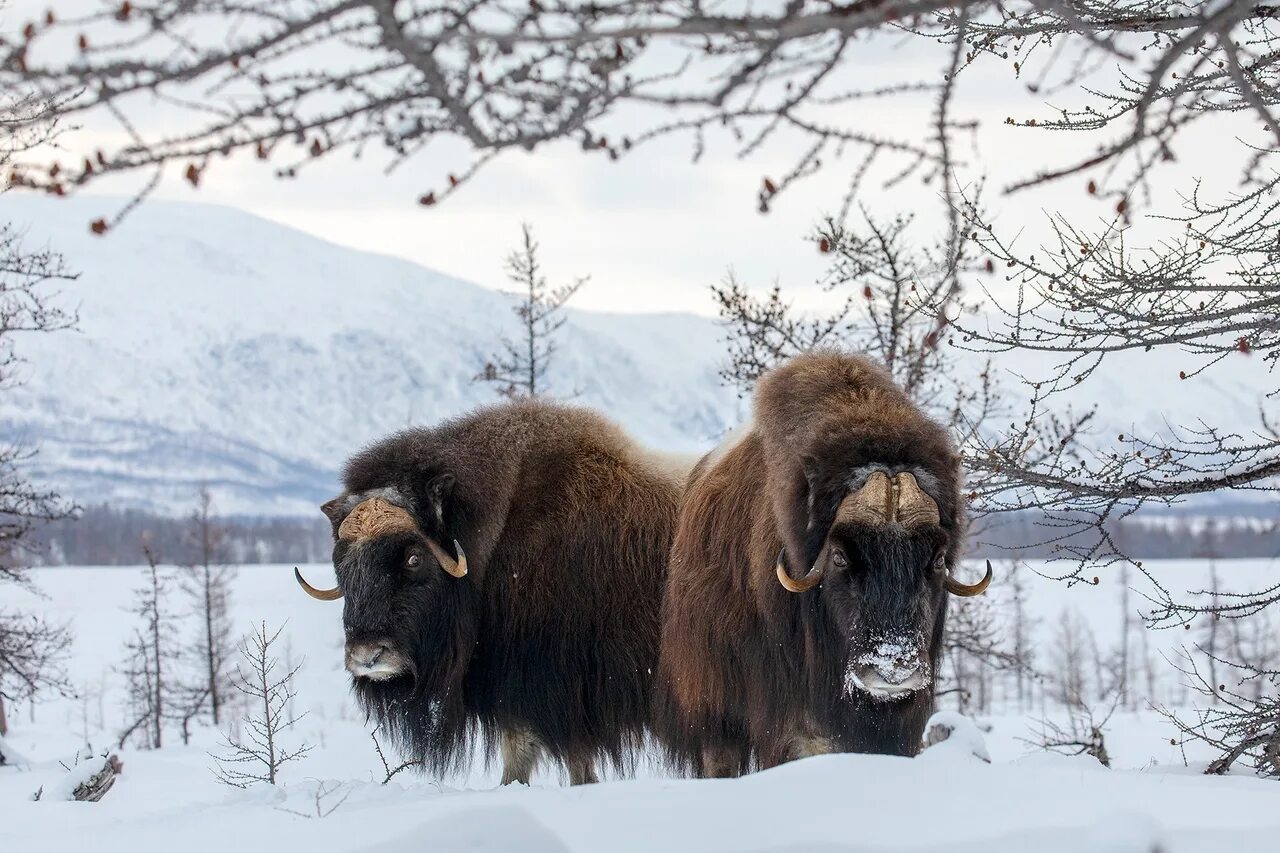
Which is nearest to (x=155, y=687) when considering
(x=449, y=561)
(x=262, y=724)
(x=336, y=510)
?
(x=262, y=724)

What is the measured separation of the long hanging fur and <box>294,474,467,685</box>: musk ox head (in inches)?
2.2

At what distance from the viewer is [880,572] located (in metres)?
4.40

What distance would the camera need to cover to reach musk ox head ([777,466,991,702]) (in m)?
4.29

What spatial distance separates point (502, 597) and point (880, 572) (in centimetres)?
234

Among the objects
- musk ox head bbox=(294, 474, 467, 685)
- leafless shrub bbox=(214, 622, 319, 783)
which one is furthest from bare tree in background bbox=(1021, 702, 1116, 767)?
leafless shrub bbox=(214, 622, 319, 783)

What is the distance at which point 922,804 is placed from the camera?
3.19 meters

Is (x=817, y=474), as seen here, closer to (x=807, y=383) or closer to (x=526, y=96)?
(x=807, y=383)

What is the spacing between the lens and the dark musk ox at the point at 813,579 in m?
4.42

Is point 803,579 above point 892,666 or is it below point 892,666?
above

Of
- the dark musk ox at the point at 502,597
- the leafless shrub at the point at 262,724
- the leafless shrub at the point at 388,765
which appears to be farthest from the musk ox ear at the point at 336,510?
the leafless shrub at the point at 388,765

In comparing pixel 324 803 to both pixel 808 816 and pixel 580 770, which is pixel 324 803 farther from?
pixel 808 816

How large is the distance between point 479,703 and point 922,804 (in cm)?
336

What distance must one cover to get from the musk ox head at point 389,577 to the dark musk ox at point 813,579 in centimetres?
116

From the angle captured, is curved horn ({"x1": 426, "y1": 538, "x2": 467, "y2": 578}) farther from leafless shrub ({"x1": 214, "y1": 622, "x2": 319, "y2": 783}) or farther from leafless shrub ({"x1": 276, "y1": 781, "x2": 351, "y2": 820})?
leafless shrub ({"x1": 276, "y1": 781, "x2": 351, "y2": 820})
